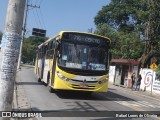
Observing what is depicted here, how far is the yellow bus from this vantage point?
17609 mm

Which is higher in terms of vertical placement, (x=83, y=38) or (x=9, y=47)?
(x=83, y=38)

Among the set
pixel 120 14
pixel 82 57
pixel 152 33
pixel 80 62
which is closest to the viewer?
pixel 80 62

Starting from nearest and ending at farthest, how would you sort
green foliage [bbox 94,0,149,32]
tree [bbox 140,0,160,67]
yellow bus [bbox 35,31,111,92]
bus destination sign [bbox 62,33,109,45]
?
yellow bus [bbox 35,31,111,92] < bus destination sign [bbox 62,33,109,45] < tree [bbox 140,0,160,67] < green foliage [bbox 94,0,149,32]

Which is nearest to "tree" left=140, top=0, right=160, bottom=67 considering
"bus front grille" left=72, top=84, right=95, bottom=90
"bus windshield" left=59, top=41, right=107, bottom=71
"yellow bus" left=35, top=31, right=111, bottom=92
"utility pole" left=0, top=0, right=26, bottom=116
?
"yellow bus" left=35, top=31, right=111, bottom=92

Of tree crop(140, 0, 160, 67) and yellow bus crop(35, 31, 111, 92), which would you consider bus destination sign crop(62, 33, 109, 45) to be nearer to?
yellow bus crop(35, 31, 111, 92)

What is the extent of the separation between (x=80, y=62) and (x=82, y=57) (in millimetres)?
272

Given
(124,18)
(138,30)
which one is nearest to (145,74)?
(138,30)

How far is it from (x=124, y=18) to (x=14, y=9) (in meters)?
66.9

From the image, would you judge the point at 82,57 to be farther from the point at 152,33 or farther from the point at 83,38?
the point at 152,33

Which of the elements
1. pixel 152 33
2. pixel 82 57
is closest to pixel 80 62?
pixel 82 57

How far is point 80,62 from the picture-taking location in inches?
699

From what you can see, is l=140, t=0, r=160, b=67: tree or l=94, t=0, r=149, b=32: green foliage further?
l=94, t=0, r=149, b=32: green foliage

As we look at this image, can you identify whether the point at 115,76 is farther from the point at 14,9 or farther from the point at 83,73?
the point at 14,9

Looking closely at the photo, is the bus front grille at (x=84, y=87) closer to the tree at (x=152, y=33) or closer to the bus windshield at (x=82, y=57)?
the bus windshield at (x=82, y=57)
